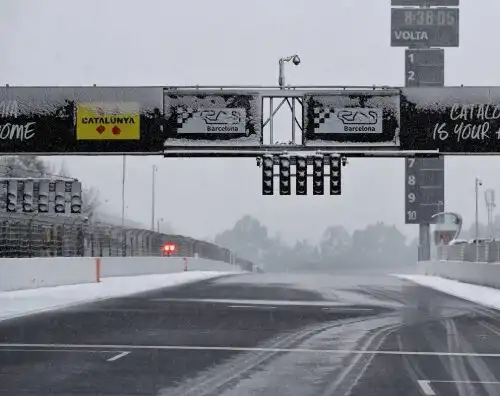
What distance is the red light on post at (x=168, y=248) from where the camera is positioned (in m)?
58.4

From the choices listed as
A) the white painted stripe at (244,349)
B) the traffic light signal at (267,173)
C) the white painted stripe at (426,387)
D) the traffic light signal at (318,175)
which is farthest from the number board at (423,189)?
the white painted stripe at (426,387)

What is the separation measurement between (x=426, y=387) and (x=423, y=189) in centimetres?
7178

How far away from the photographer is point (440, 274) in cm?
5062

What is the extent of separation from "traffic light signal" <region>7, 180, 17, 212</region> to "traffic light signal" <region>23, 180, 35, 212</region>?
477 millimetres

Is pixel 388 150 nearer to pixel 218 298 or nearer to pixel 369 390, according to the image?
pixel 218 298

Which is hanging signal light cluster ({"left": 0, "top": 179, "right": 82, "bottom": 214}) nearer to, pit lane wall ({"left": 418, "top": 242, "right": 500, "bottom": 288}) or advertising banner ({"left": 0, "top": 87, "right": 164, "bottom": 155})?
advertising banner ({"left": 0, "top": 87, "right": 164, "bottom": 155})

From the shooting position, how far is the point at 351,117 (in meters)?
33.2

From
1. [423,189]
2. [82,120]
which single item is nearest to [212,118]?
[82,120]

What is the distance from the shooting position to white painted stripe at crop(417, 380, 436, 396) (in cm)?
1024

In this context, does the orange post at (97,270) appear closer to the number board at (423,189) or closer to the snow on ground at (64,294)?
the snow on ground at (64,294)

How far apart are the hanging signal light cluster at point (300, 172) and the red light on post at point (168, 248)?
25.4 m

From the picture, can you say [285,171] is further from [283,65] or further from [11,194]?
[11,194]

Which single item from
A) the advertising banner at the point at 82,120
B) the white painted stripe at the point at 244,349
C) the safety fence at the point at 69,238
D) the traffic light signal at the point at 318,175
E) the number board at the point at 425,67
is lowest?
the white painted stripe at the point at 244,349

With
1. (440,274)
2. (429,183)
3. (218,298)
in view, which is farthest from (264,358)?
(429,183)
